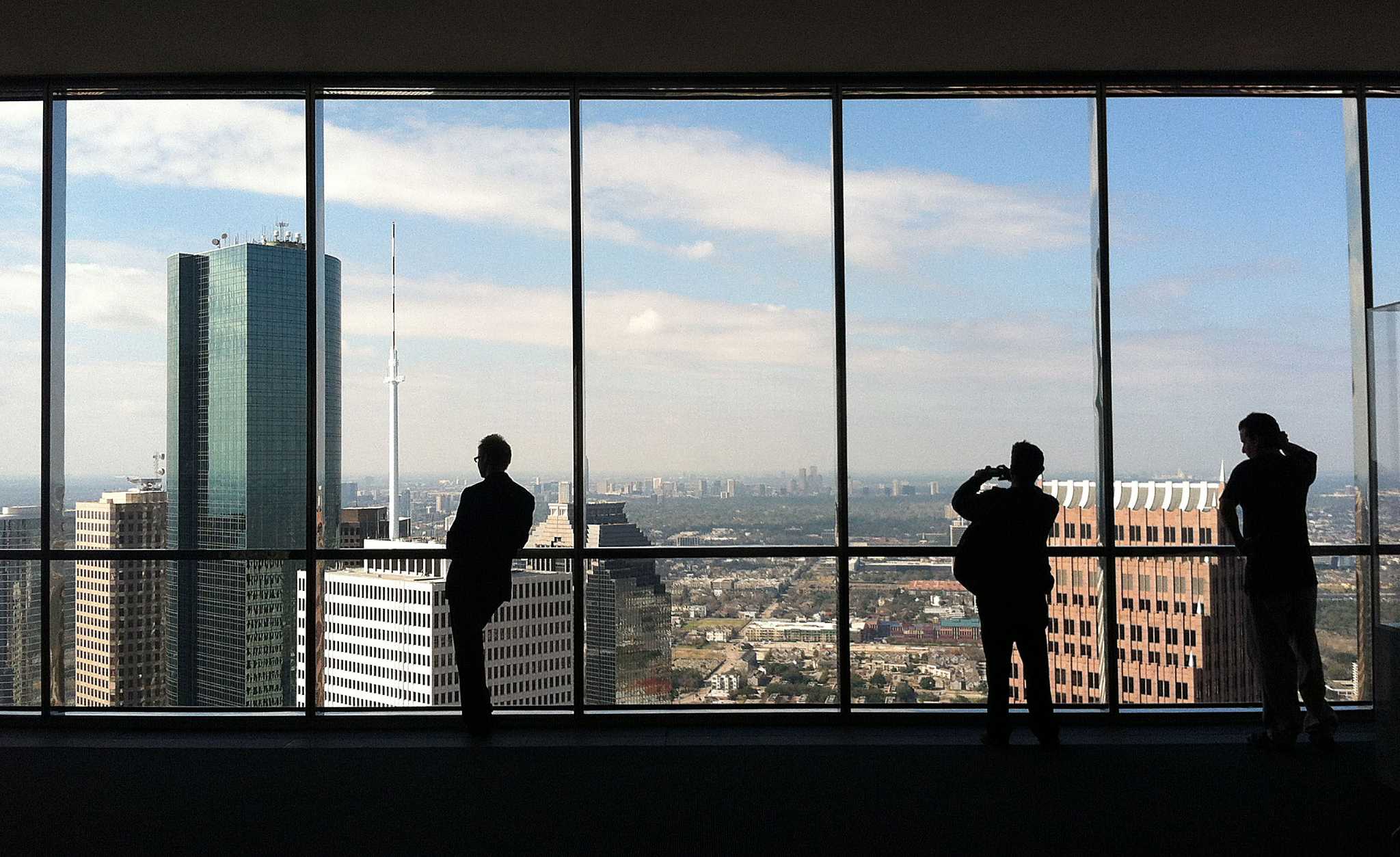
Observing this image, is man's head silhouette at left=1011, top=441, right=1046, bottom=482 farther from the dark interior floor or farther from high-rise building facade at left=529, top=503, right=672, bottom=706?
high-rise building facade at left=529, top=503, right=672, bottom=706

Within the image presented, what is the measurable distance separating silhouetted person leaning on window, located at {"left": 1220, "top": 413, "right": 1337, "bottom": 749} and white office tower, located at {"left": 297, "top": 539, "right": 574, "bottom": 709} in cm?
343

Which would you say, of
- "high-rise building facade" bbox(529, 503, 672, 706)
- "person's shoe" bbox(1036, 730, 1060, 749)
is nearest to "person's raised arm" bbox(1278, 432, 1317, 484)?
"person's shoe" bbox(1036, 730, 1060, 749)

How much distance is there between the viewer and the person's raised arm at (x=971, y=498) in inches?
192

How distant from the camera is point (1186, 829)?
12.5 feet

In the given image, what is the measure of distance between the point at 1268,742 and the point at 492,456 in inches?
160

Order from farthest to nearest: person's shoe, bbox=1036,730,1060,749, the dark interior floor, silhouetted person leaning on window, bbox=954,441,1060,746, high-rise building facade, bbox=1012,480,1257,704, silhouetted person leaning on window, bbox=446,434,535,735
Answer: high-rise building facade, bbox=1012,480,1257,704
silhouetted person leaning on window, bbox=446,434,535,735
person's shoe, bbox=1036,730,1060,749
silhouetted person leaning on window, bbox=954,441,1060,746
the dark interior floor

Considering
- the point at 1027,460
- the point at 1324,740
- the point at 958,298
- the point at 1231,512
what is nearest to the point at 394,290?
the point at 958,298

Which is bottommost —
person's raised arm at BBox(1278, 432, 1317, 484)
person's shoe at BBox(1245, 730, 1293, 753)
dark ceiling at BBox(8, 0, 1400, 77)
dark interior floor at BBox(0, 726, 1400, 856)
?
dark interior floor at BBox(0, 726, 1400, 856)

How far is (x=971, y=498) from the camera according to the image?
489cm

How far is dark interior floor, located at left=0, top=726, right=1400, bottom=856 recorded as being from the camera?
371 cm

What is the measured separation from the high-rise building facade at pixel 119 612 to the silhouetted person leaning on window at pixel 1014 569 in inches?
174

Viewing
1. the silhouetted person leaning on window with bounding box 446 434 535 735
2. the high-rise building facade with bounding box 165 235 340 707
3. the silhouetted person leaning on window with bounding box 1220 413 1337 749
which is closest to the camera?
the silhouetted person leaning on window with bounding box 1220 413 1337 749

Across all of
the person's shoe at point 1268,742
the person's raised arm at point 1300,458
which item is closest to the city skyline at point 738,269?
the person's raised arm at point 1300,458

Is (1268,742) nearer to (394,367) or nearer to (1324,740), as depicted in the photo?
(1324,740)
